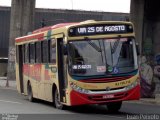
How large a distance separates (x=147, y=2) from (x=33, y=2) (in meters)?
14.9

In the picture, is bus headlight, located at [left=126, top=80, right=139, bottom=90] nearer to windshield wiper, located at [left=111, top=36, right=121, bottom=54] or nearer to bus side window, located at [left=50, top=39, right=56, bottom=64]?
windshield wiper, located at [left=111, top=36, right=121, bottom=54]

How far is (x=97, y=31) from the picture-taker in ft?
60.4

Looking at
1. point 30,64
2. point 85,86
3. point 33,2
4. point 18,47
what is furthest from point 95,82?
point 33,2

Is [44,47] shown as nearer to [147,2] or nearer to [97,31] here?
[97,31]

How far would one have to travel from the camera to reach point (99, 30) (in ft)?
60.6

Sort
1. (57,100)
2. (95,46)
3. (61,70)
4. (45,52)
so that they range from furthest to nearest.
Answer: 1. (45,52)
2. (57,100)
3. (61,70)
4. (95,46)

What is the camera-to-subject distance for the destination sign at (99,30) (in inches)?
723

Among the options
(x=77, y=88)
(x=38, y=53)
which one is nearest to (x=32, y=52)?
(x=38, y=53)

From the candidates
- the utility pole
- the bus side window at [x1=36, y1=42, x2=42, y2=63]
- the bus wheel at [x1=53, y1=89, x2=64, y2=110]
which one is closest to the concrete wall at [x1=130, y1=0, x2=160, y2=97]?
the bus side window at [x1=36, y1=42, x2=42, y2=63]

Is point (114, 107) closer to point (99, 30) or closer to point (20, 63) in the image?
point (99, 30)

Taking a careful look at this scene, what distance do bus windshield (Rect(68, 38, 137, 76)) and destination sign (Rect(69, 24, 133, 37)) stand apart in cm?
27

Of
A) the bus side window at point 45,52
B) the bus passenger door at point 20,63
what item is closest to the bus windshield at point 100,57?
the bus side window at point 45,52

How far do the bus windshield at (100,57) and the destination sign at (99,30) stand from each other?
0.89ft

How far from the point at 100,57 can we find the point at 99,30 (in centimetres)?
94
